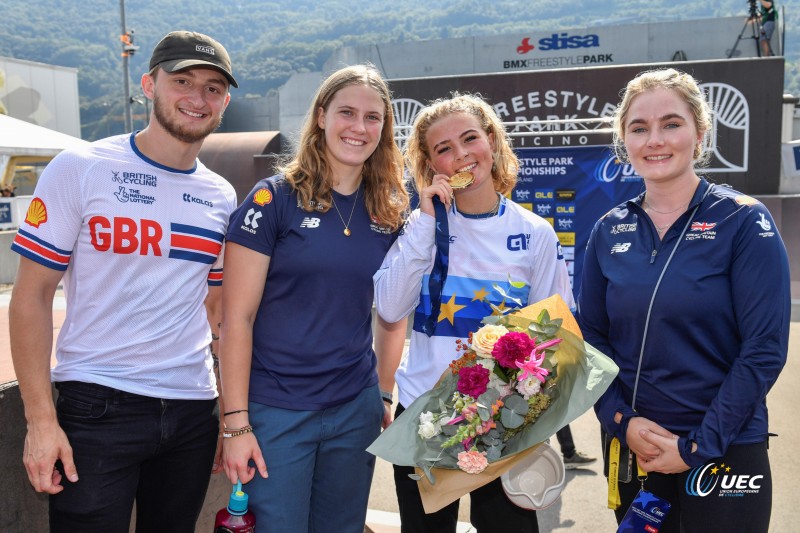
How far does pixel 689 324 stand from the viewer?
85.6 inches

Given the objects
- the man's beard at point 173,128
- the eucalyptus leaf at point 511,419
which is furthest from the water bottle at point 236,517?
the man's beard at point 173,128

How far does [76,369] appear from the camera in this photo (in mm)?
2268

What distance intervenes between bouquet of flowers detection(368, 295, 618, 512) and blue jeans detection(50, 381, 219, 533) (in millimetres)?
786

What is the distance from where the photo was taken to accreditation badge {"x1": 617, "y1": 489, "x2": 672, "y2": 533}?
2219mm

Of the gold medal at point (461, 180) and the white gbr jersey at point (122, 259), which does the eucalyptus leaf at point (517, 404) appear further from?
the white gbr jersey at point (122, 259)

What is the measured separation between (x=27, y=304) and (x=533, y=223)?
1.82 m

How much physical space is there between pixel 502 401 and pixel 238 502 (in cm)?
100

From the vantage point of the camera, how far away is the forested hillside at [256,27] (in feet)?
326

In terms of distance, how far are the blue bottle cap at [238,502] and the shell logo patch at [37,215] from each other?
1.11m

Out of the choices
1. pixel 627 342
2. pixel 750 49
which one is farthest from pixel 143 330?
pixel 750 49

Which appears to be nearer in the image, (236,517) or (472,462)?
(472,462)

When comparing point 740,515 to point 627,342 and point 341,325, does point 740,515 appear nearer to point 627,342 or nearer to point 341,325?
point 627,342

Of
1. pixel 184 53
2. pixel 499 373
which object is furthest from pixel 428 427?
pixel 184 53

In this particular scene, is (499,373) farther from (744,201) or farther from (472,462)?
(744,201)
